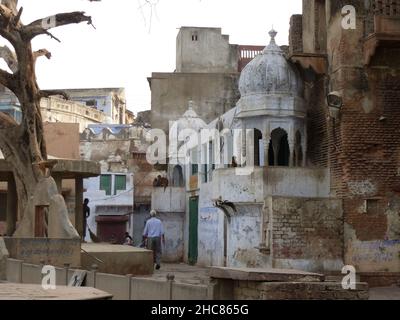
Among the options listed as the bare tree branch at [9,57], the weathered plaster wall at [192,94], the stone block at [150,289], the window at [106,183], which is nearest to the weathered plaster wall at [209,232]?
the bare tree branch at [9,57]

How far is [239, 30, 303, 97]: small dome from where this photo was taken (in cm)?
2056

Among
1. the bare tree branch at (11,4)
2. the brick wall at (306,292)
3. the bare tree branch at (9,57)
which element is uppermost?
the bare tree branch at (11,4)

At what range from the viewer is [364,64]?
62.4 ft

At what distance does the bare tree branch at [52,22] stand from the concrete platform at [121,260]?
6.37 metres

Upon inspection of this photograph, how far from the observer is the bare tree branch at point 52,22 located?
21.2 m

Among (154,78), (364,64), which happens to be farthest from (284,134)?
(154,78)

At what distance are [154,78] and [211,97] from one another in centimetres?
287

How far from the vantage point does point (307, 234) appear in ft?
61.7

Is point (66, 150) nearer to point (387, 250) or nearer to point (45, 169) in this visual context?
point (45, 169)

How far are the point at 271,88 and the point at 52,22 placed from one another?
6.27 meters

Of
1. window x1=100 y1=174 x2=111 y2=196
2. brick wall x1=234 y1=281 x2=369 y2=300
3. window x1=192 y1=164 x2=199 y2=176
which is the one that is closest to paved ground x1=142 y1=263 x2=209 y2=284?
window x1=192 y1=164 x2=199 y2=176

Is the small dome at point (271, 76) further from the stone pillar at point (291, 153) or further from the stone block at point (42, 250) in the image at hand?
the stone block at point (42, 250)

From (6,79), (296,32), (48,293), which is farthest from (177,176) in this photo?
(48,293)

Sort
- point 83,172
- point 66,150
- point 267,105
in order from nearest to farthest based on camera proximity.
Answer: point 267,105 → point 83,172 → point 66,150
